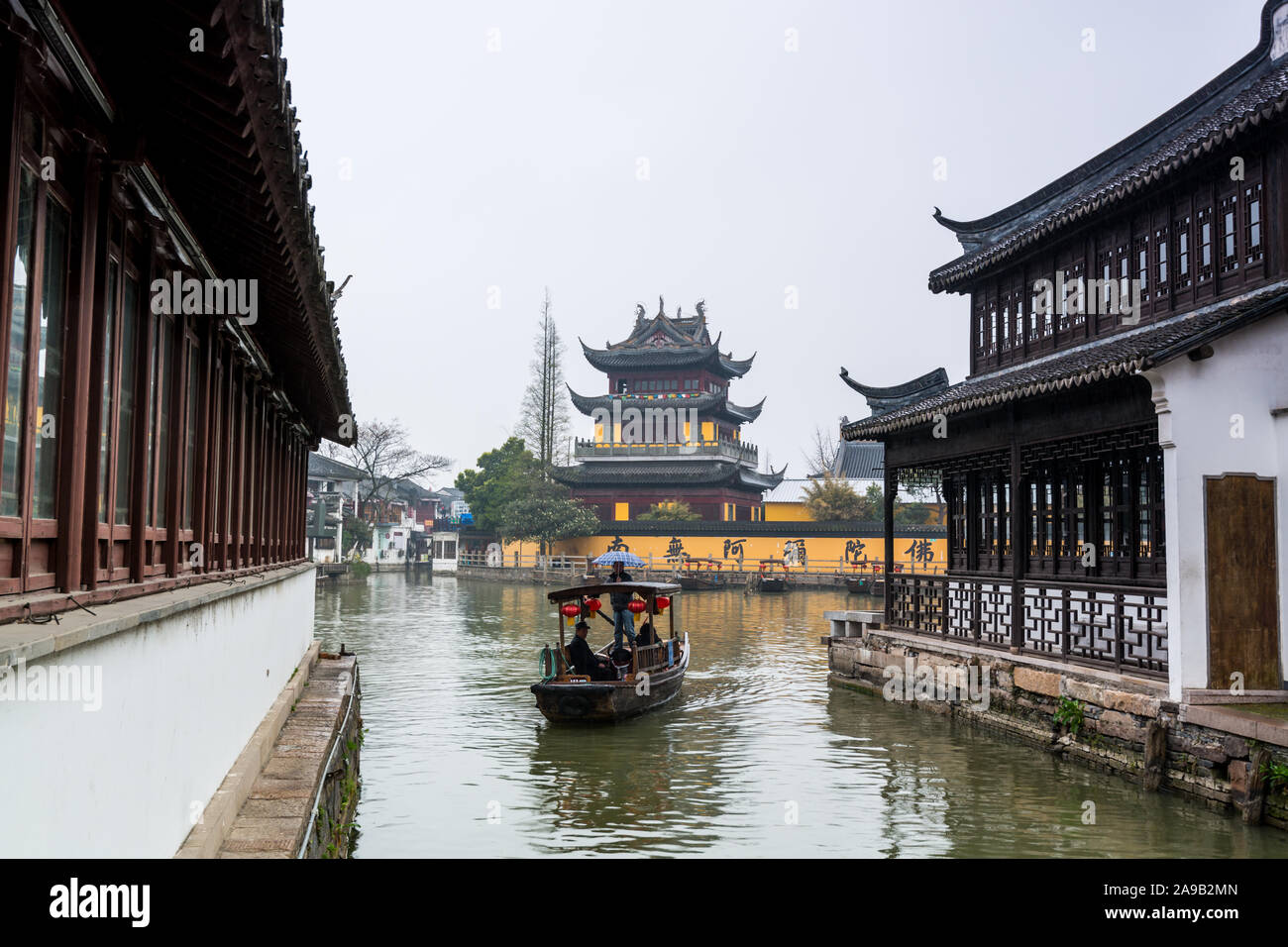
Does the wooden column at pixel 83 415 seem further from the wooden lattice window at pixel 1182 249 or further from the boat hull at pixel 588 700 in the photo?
the wooden lattice window at pixel 1182 249

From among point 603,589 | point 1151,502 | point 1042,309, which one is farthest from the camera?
point 1042,309

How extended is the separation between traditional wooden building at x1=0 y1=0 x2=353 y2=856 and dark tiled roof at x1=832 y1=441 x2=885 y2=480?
53559mm

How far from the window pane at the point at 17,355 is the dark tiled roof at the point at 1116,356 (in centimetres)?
885

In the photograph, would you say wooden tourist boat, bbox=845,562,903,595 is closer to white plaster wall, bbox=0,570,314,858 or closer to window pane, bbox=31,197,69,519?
white plaster wall, bbox=0,570,314,858

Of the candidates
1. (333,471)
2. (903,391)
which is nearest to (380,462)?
(333,471)

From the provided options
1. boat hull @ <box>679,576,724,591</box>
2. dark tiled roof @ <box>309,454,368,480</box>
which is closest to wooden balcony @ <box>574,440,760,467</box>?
boat hull @ <box>679,576,724,591</box>

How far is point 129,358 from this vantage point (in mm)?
5371

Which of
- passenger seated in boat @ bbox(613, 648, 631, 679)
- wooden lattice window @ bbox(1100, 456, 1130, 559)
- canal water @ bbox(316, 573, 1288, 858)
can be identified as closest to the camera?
canal water @ bbox(316, 573, 1288, 858)

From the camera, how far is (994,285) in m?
17.0

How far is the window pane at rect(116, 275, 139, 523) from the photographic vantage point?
5199mm

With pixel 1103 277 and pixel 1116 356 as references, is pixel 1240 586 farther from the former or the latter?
pixel 1103 277

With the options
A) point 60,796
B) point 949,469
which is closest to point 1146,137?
point 949,469

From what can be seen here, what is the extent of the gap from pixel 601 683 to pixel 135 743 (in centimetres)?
1004


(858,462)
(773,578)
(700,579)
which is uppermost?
(858,462)
